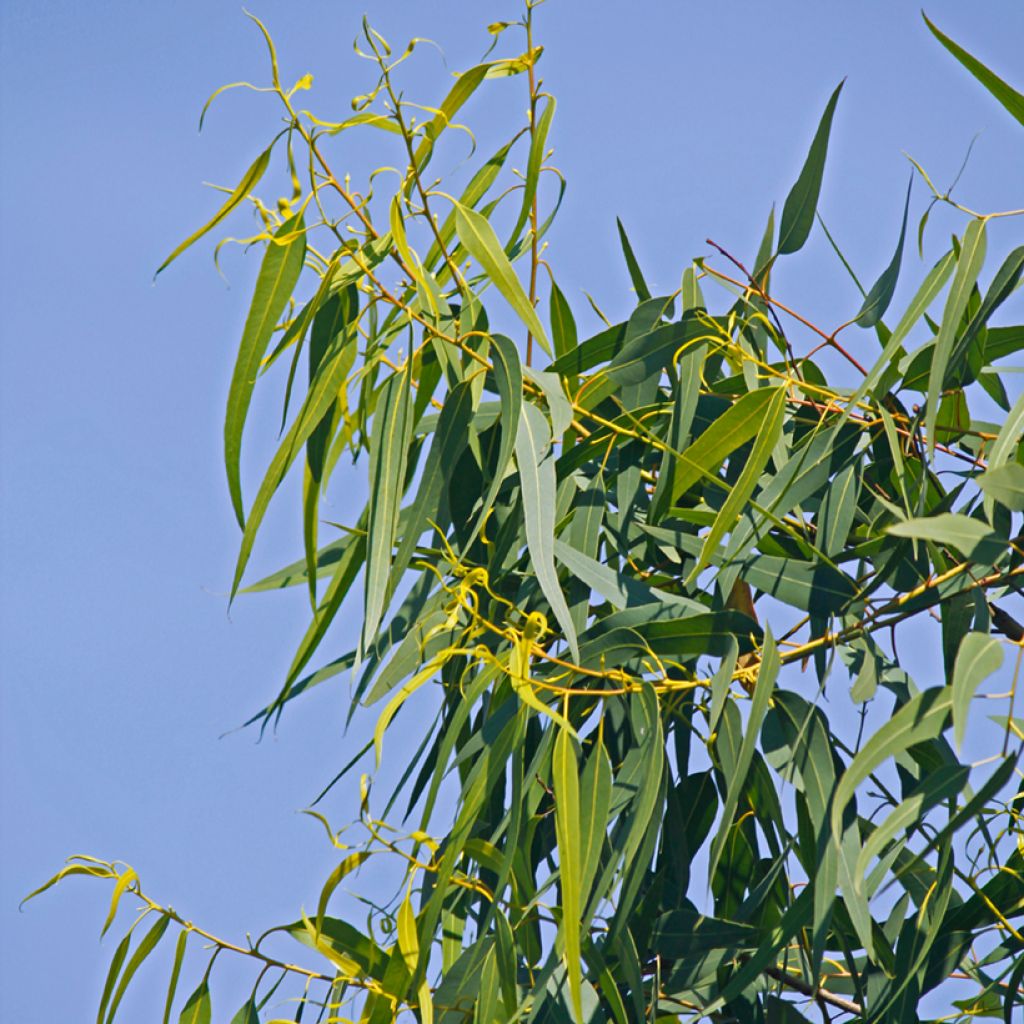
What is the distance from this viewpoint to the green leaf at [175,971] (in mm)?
1072

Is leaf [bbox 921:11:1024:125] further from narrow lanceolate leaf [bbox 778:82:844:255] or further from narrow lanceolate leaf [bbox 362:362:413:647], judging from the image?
narrow lanceolate leaf [bbox 362:362:413:647]

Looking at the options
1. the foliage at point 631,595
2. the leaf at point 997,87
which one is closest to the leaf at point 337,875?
the foliage at point 631,595

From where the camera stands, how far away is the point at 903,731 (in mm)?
699

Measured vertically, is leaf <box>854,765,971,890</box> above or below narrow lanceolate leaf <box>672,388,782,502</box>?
below

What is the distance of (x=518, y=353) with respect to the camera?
0.94 meters

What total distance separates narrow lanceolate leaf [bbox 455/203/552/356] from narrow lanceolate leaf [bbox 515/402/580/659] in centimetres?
6

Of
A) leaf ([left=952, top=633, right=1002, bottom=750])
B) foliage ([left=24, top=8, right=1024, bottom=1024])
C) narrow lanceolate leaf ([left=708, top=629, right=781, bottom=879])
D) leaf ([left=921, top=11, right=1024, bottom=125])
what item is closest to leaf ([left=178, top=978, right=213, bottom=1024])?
foliage ([left=24, top=8, right=1024, bottom=1024])

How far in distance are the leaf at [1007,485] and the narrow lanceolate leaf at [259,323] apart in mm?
506

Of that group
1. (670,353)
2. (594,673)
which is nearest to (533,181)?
(670,353)

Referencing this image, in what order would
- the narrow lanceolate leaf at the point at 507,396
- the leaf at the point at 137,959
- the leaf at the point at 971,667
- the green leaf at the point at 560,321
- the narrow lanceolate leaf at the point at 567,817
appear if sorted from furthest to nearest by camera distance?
1. the green leaf at the point at 560,321
2. the leaf at the point at 137,959
3. the narrow lanceolate leaf at the point at 507,396
4. the narrow lanceolate leaf at the point at 567,817
5. the leaf at the point at 971,667

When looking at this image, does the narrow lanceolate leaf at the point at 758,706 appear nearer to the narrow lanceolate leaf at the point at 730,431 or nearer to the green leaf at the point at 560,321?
the narrow lanceolate leaf at the point at 730,431

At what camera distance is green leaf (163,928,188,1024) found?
1.07 m

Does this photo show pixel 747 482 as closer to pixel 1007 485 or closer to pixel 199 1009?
pixel 1007 485

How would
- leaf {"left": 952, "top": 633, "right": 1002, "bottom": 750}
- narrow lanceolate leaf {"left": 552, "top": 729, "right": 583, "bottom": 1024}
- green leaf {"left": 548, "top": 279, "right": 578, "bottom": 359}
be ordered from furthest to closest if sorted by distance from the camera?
green leaf {"left": 548, "top": 279, "right": 578, "bottom": 359} → narrow lanceolate leaf {"left": 552, "top": 729, "right": 583, "bottom": 1024} → leaf {"left": 952, "top": 633, "right": 1002, "bottom": 750}
